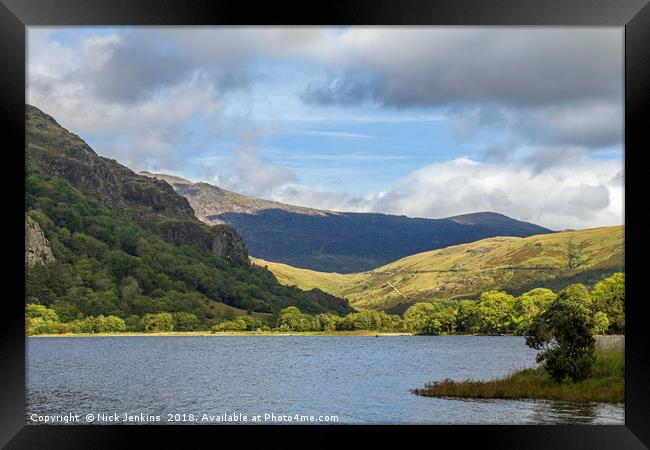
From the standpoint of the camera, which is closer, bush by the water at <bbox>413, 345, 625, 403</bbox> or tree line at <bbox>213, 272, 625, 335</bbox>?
bush by the water at <bbox>413, 345, 625, 403</bbox>

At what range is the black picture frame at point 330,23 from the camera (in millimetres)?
7160

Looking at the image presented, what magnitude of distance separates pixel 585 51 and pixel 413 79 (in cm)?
2627

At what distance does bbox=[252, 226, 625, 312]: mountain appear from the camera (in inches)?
3538

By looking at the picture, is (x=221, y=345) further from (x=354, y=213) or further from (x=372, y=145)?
(x=354, y=213)

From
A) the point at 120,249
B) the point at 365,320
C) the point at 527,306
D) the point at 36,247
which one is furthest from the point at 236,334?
the point at 527,306

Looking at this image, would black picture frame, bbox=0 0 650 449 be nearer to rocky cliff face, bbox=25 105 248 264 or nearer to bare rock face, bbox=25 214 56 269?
bare rock face, bbox=25 214 56 269

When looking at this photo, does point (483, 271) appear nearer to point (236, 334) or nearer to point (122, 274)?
point (236, 334)

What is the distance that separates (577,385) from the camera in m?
15.2

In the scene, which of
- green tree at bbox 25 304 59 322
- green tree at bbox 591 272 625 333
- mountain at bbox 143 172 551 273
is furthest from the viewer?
mountain at bbox 143 172 551 273

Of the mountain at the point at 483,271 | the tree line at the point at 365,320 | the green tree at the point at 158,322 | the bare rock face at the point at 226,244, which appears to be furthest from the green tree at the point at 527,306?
the bare rock face at the point at 226,244

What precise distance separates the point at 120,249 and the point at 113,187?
75.0ft

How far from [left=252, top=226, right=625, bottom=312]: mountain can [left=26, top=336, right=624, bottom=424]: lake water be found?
33.8 metres

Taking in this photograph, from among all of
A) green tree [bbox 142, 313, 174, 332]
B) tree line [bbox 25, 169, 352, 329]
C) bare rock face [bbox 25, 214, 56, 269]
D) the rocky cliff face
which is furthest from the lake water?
the rocky cliff face

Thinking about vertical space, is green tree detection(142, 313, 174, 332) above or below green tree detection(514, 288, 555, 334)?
below
